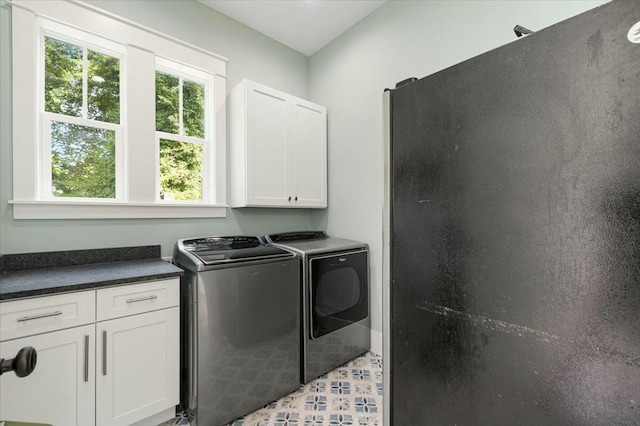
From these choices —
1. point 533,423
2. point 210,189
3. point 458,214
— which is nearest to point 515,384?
point 533,423

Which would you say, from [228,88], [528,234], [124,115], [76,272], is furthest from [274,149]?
[528,234]

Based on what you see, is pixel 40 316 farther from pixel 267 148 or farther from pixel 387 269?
pixel 267 148

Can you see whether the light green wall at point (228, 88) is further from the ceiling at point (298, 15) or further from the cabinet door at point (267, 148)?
the cabinet door at point (267, 148)

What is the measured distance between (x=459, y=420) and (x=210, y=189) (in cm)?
236

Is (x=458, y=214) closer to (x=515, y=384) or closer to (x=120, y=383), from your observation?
(x=515, y=384)

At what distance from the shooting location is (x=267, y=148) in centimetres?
256

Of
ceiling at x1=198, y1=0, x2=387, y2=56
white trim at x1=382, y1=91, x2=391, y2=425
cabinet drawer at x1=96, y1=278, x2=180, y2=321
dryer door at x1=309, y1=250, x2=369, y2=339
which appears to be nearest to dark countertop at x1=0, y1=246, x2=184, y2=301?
cabinet drawer at x1=96, y1=278, x2=180, y2=321

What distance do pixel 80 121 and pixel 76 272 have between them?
41.1 inches

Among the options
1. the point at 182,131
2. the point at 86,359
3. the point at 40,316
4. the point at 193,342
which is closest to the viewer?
the point at 40,316

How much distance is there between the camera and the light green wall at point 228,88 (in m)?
1.70

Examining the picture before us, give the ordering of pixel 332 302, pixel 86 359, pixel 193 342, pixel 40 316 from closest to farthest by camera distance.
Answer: pixel 40 316 → pixel 86 359 → pixel 193 342 → pixel 332 302

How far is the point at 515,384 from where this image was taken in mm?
657

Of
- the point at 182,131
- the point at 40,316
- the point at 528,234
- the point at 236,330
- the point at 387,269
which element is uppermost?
the point at 182,131

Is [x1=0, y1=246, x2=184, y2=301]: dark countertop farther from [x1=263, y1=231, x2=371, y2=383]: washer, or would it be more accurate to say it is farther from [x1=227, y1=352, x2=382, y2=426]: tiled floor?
[x1=227, y1=352, x2=382, y2=426]: tiled floor
